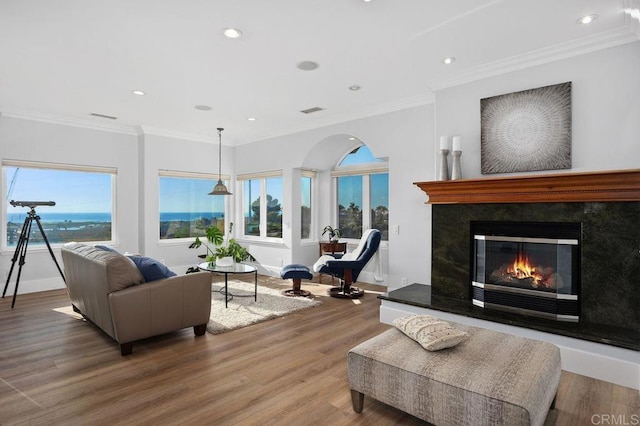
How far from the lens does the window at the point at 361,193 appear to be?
20.6 ft

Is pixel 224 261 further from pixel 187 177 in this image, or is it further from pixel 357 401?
pixel 357 401

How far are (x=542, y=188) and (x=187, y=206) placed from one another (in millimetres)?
5903

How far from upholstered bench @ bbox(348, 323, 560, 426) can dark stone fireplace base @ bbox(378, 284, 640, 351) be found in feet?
2.63

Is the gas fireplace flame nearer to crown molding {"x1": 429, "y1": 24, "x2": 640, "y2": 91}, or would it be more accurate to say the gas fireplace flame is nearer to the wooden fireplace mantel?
the wooden fireplace mantel

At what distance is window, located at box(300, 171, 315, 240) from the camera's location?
6.89 metres

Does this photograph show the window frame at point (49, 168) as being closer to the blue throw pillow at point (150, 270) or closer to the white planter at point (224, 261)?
the white planter at point (224, 261)

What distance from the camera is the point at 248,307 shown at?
14.7 ft

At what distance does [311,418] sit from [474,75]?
3594 millimetres

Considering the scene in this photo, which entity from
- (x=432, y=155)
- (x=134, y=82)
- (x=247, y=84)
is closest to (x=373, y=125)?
(x=432, y=155)

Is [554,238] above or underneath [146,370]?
above

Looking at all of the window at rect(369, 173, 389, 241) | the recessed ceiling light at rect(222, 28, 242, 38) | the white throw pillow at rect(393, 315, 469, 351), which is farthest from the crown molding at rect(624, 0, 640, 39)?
the window at rect(369, 173, 389, 241)

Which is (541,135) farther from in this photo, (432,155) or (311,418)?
(311,418)

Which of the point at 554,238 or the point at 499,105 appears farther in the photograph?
the point at 499,105

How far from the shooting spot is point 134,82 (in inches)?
161
